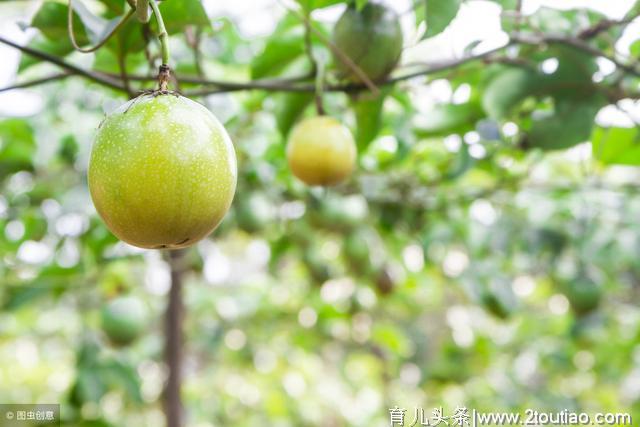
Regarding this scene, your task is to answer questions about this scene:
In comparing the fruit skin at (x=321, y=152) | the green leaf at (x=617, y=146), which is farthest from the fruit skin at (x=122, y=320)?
the green leaf at (x=617, y=146)

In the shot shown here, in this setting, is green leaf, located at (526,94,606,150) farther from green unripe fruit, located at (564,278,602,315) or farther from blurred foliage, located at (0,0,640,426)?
green unripe fruit, located at (564,278,602,315)

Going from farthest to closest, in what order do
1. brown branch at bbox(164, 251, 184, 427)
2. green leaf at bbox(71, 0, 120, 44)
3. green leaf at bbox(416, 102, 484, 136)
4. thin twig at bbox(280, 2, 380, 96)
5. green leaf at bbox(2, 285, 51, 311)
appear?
1. brown branch at bbox(164, 251, 184, 427)
2. green leaf at bbox(2, 285, 51, 311)
3. green leaf at bbox(416, 102, 484, 136)
4. thin twig at bbox(280, 2, 380, 96)
5. green leaf at bbox(71, 0, 120, 44)

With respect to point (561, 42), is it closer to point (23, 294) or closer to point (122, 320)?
point (122, 320)

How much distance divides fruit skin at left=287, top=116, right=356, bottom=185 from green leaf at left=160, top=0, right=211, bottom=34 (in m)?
0.24

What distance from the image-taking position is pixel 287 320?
276 cm

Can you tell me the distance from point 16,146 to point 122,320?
1.89ft

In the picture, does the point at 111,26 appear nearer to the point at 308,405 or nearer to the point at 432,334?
the point at 308,405

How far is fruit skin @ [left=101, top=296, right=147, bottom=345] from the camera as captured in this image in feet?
5.75

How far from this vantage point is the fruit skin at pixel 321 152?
98 centimetres

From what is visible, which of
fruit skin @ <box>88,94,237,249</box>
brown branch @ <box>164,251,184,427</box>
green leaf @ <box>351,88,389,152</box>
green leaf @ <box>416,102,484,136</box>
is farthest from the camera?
brown branch @ <box>164,251,184,427</box>

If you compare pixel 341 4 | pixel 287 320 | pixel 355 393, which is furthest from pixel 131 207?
pixel 355 393

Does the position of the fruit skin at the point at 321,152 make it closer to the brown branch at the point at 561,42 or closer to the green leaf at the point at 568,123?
the brown branch at the point at 561,42

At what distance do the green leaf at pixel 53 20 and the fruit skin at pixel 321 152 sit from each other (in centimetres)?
38

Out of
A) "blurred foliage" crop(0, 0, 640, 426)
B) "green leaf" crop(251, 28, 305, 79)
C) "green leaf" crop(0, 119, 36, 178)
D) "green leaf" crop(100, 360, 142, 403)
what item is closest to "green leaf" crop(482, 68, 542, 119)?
"blurred foliage" crop(0, 0, 640, 426)
